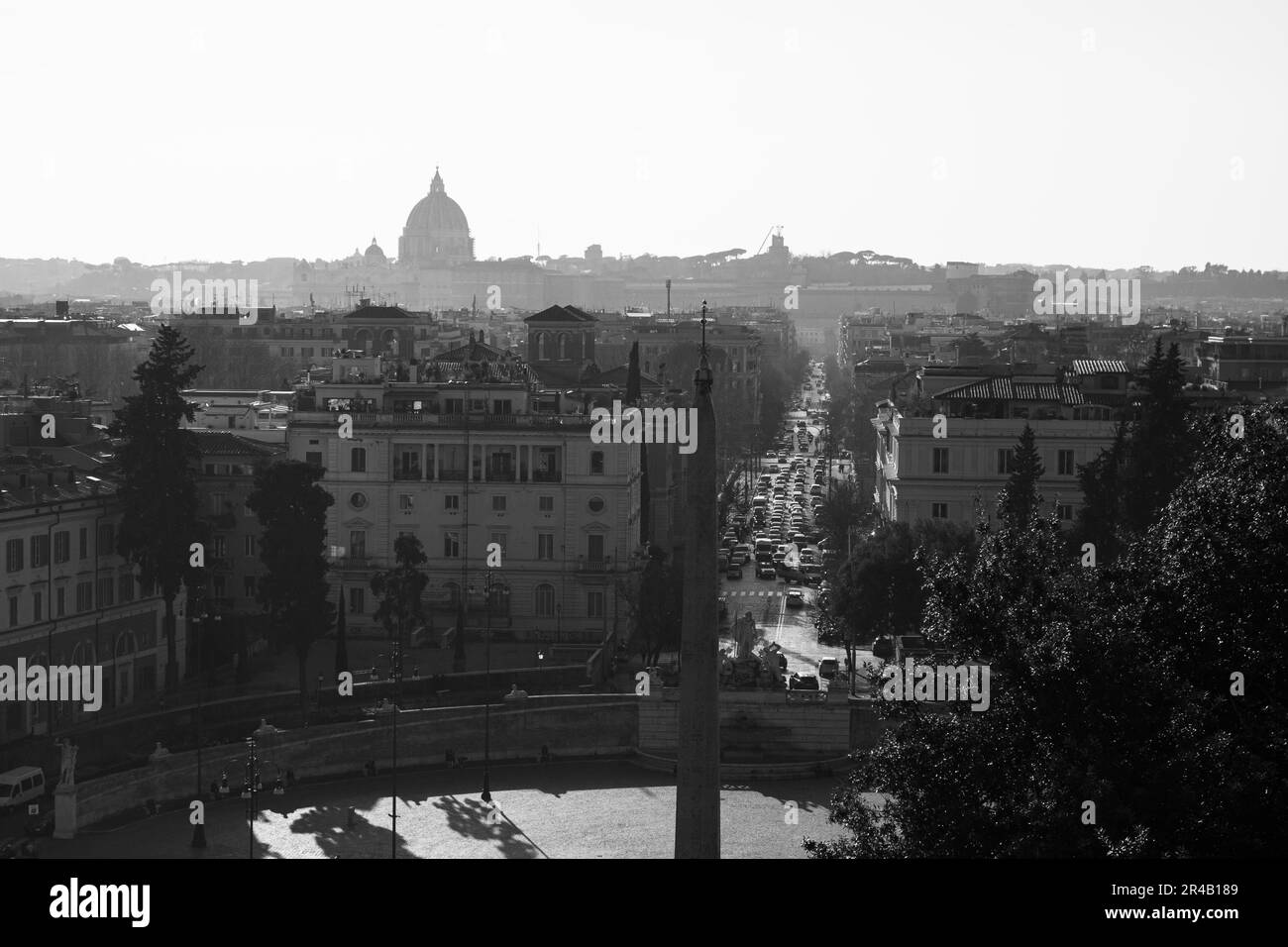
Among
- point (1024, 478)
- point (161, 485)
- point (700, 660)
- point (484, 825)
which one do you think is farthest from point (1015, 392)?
point (700, 660)

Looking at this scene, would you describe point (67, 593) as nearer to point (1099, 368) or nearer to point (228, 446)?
point (228, 446)

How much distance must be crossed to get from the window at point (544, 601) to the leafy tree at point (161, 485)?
737cm

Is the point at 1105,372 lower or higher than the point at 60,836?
higher

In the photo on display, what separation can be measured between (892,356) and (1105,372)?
43.2m

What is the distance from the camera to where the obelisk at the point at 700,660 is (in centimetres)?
1692

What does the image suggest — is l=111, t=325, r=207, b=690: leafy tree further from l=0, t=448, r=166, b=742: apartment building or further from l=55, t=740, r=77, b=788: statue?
l=55, t=740, r=77, b=788: statue

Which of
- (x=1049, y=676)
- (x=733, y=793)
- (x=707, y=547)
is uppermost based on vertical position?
(x=707, y=547)

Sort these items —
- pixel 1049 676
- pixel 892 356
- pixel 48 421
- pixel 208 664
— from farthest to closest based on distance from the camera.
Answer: pixel 892 356 → pixel 48 421 → pixel 208 664 → pixel 1049 676

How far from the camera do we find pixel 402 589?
44.6m

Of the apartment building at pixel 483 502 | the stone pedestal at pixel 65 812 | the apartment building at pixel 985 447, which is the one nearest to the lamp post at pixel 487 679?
the apartment building at pixel 483 502

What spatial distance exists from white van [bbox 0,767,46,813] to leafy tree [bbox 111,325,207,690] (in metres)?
8.34
